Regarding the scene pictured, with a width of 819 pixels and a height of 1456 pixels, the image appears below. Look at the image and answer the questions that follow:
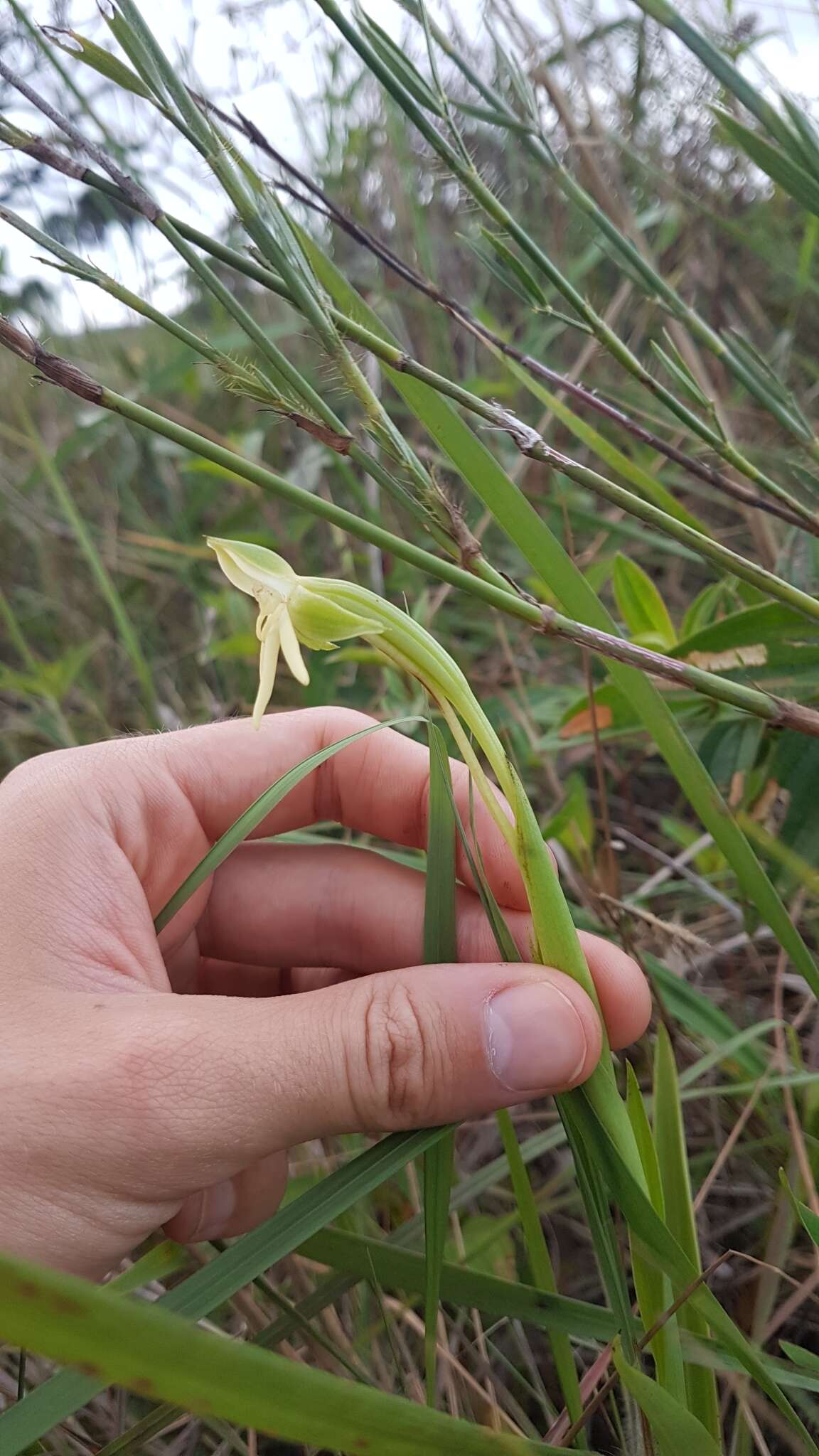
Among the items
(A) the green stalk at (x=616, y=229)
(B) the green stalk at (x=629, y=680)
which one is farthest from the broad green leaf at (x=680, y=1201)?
(A) the green stalk at (x=616, y=229)

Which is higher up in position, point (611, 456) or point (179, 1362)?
point (611, 456)

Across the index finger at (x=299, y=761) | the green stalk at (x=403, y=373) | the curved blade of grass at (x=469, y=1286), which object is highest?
the green stalk at (x=403, y=373)

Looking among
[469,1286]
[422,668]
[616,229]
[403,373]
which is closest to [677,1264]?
[469,1286]

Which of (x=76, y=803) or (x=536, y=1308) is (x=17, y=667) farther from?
(x=536, y=1308)

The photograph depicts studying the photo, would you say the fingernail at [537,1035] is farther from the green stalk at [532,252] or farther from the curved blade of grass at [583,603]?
the green stalk at [532,252]

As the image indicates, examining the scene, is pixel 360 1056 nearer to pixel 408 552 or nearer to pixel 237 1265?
pixel 237 1265

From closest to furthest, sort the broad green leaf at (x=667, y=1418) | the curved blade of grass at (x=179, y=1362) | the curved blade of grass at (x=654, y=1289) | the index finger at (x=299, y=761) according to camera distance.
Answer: the curved blade of grass at (x=179, y=1362) → the broad green leaf at (x=667, y=1418) → the curved blade of grass at (x=654, y=1289) → the index finger at (x=299, y=761)

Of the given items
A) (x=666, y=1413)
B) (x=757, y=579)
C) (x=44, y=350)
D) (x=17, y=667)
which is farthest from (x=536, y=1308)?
(x=17, y=667)
